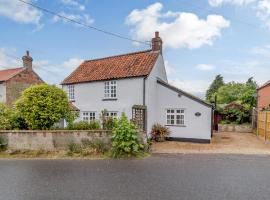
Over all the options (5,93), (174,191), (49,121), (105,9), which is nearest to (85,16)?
(105,9)

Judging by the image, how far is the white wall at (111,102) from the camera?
52.8 feet

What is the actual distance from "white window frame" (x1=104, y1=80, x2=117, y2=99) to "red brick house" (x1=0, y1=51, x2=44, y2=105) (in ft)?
49.0

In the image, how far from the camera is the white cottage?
15758 millimetres

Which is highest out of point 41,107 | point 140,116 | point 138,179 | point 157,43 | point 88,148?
point 157,43

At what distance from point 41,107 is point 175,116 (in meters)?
9.79

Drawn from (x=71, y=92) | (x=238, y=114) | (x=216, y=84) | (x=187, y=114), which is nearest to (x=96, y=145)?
(x=187, y=114)

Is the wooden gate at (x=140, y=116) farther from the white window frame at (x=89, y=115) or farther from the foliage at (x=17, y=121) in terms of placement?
the foliage at (x=17, y=121)

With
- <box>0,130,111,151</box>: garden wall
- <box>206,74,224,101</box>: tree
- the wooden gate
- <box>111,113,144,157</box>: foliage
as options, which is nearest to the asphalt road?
<box>111,113,144,157</box>: foliage

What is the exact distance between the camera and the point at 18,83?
2717cm

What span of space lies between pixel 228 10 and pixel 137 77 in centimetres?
761

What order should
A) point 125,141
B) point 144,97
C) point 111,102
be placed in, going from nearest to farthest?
1. point 125,141
2. point 144,97
3. point 111,102

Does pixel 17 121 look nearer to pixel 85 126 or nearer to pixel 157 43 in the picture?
pixel 85 126

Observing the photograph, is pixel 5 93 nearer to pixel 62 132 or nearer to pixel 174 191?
pixel 62 132

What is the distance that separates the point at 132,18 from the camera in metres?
15.3
